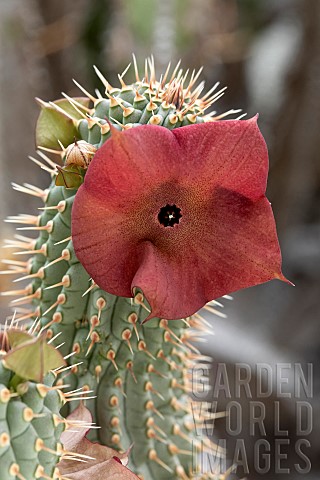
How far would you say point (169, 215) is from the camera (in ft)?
1.86

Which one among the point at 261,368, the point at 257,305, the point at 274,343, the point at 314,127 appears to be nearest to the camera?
the point at 261,368

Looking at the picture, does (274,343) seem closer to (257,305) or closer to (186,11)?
(257,305)

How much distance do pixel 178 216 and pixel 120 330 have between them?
145mm

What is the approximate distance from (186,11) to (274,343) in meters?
1.05

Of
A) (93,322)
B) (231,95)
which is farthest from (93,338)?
(231,95)

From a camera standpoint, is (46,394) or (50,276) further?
(50,276)

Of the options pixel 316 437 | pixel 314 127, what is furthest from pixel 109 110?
pixel 316 437

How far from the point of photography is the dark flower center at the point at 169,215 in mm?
561

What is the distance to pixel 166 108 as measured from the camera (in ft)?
2.02

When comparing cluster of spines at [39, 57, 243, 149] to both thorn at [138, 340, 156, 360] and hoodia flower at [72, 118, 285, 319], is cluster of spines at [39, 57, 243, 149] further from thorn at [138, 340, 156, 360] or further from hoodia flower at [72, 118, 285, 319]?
thorn at [138, 340, 156, 360]

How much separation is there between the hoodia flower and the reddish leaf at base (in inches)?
4.9

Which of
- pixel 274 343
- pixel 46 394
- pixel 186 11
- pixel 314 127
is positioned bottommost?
pixel 274 343

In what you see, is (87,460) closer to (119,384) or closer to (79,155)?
(119,384)

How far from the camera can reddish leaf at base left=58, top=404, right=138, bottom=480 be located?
569 millimetres
